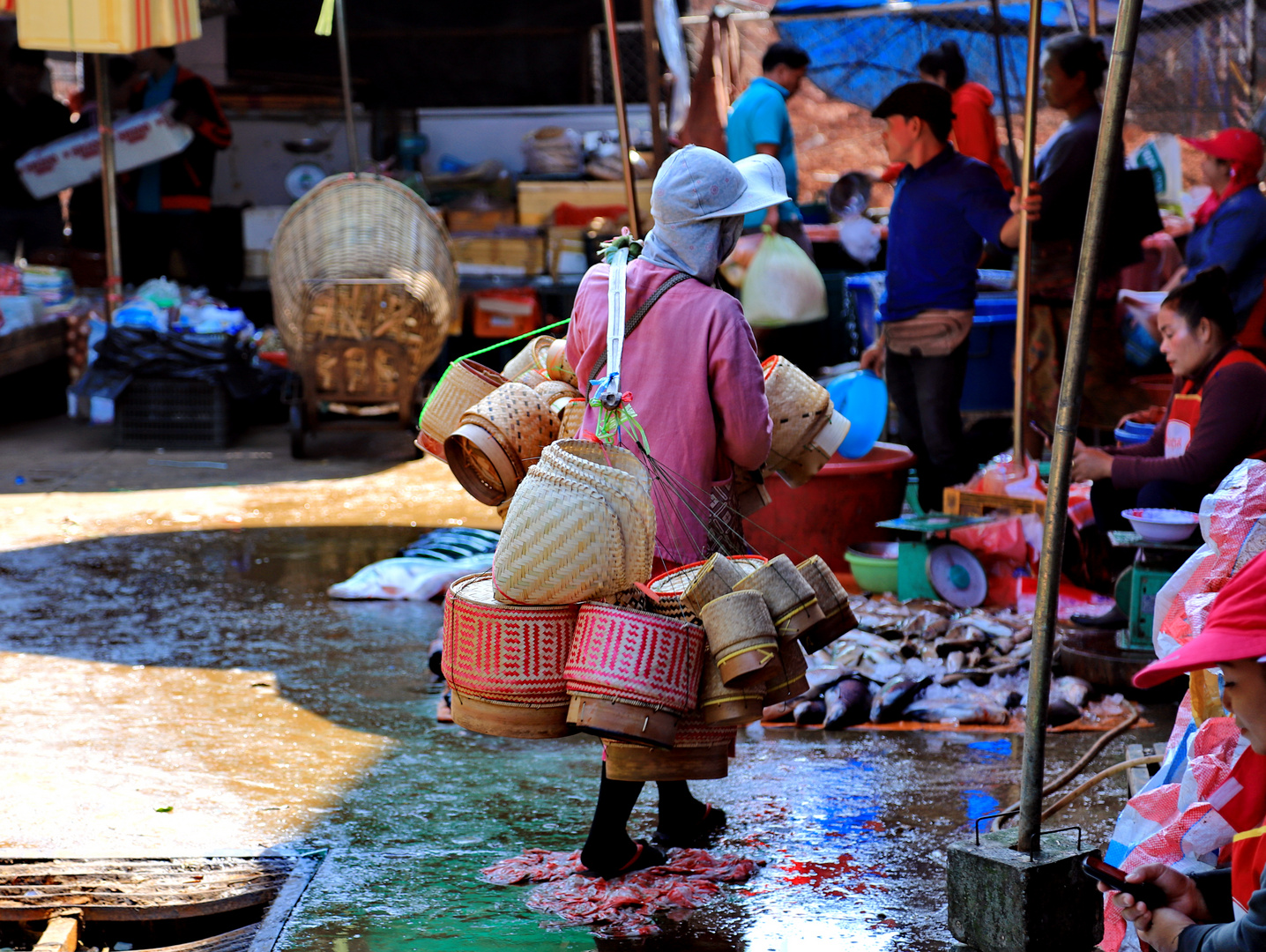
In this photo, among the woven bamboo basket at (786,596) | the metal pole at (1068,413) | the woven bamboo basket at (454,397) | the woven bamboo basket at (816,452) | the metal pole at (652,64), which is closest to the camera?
the metal pole at (1068,413)

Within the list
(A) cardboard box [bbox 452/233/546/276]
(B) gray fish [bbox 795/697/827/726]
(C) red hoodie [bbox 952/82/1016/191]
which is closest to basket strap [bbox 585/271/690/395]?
(B) gray fish [bbox 795/697/827/726]

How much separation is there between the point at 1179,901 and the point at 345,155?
12.3 metres

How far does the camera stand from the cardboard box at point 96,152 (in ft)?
37.2

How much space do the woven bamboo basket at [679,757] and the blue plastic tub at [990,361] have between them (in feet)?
17.4

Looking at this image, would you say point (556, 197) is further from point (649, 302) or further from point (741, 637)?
point (741, 637)

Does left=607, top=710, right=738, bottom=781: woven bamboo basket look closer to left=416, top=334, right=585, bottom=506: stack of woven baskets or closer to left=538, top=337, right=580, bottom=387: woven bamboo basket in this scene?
left=416, top=334, right=585, bottom=506: stack of woven baskets

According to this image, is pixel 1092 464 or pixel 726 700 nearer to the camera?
pixel 726 700

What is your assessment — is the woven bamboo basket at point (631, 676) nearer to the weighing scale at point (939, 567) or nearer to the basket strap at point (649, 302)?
the basket strap at point (649, 302)

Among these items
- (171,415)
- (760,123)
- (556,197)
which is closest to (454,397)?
(760,123)

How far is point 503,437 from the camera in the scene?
3.63 meters

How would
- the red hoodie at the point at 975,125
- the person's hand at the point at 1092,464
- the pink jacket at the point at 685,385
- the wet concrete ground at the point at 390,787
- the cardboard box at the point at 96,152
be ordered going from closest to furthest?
the wet concrete ground at the point at 390,787 < the pink jacket at the point at 685,385 < the person's hand at the point at 1092,464 < the red hoodie at the point at 975,125 < the cardboard box at the point at 96,152

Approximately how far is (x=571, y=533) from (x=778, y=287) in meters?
4.37

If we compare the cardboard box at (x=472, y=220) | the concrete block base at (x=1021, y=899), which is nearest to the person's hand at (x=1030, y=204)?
the concrete block base at (x=1021, y=899)

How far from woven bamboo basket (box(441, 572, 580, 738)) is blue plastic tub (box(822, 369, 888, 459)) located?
331cm
